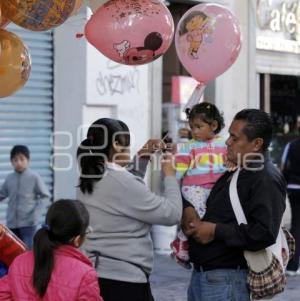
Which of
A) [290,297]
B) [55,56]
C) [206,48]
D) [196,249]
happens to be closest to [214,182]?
[196,249]

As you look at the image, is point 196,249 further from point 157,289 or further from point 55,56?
point 55,56

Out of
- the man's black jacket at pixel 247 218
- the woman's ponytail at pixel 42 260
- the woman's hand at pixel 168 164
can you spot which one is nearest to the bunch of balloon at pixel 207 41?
the woman's hand at pixel 168 164

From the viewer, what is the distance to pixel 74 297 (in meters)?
2.96

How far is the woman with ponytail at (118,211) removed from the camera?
11.5ft

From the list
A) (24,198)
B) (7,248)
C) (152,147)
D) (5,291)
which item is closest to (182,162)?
(152,147)

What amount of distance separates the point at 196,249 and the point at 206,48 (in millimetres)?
1466

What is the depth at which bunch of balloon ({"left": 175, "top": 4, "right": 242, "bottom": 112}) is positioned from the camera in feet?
14.9

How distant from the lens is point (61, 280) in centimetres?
296

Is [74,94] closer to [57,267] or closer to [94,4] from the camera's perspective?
[94,4]

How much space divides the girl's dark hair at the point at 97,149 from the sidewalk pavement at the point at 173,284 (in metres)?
3.67

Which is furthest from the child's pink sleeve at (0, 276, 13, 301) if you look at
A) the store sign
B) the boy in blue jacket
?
the store sign

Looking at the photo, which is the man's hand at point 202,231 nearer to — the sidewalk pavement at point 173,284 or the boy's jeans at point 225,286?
the boy's jeans at point 225,286

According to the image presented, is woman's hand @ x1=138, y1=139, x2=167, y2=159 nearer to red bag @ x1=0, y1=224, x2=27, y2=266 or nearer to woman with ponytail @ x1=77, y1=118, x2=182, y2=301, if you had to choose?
woman with ponytail @ x1=77, y1=118, x2=182, y2=301

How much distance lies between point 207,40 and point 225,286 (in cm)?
172
